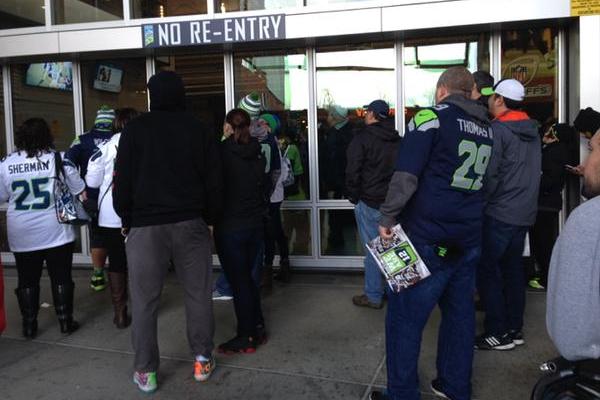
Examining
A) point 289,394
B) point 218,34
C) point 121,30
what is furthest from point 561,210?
point 121,30

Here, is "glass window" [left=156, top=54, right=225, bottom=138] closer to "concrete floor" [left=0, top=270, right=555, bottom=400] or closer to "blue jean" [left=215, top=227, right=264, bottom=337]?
"concrete floor" [left=0, top=270, right=555, bottom=400]

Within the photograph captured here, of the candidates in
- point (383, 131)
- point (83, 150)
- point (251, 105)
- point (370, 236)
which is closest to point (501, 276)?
point (370, 236)

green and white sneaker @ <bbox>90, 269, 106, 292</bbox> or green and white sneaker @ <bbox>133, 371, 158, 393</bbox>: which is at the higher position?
green and white sneaker @ <bbox>90, 269, 106, 292</bbox>

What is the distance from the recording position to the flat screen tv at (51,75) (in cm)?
681

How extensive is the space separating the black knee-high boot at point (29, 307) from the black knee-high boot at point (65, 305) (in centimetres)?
14

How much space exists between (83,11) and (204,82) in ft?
5.66

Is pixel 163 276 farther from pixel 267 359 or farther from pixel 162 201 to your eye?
pixel 267 359

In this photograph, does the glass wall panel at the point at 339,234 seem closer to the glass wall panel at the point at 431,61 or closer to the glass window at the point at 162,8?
the glass wall panel at the point at 431,61

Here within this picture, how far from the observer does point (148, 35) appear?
19.3 feet

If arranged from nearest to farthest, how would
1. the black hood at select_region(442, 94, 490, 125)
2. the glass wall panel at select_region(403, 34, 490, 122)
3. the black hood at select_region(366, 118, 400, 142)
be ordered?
the black hood at select_region(442, 94, 490, 125)
the black hood at select_region(366, 118, 400, 142)
the glass wall panel at select_region(403, 34, 490, 122)

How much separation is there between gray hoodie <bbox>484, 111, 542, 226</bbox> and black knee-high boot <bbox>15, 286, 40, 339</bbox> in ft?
11.5

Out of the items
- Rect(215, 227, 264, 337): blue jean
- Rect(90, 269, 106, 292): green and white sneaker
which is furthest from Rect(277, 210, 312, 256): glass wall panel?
Rect(215, 227, 264, 337): blue jean

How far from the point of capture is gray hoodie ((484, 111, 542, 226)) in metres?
3.73

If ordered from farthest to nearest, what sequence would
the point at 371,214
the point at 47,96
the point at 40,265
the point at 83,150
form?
the point at 47,96
the point at 83,150
the point at 371,214
the point at 40,265
